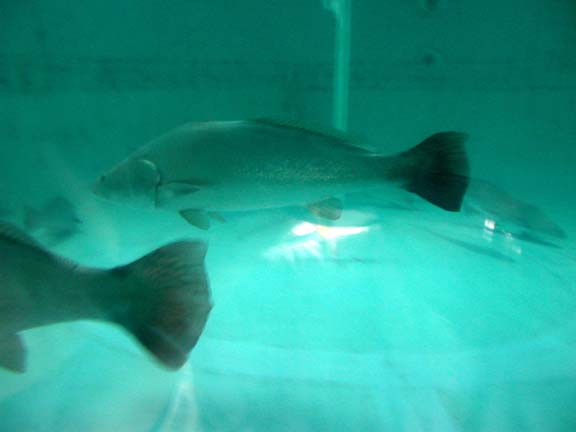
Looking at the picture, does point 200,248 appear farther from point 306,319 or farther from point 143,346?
point 306,319

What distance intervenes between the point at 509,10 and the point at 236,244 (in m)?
2.99

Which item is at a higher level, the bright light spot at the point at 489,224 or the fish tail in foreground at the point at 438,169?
the fish tail in foreground at the point at 438,169

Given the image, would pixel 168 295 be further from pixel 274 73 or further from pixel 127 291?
pixel 274 73

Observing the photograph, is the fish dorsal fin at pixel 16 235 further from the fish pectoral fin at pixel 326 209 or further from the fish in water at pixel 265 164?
the fish pectoral fin at pixel 326 209

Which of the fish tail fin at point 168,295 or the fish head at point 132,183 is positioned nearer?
the fish tail fin at point 168,295

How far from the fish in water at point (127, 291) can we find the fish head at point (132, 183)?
0.44 m

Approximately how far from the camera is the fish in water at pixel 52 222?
214 centimetres

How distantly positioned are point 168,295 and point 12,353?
1.13 feet

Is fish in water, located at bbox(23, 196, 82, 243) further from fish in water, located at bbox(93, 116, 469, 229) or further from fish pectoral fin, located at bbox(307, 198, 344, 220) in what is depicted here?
fish pectoral fin, located at bbox(307, 198, 344, 220)

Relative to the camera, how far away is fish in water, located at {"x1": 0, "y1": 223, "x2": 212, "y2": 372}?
69 cm

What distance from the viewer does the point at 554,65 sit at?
3.28m

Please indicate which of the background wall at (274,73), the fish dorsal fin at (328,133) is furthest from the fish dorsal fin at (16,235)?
the background wall at (274,73)

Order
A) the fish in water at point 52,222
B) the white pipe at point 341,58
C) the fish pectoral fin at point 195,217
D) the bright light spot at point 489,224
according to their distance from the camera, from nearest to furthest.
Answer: the fish pectoral fin at point 195,217 < the fish in water at point 52,222 < the bright light spot at point 489,224 < the white pipe at point 341,58

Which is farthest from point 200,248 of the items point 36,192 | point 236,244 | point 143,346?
point 36,192
